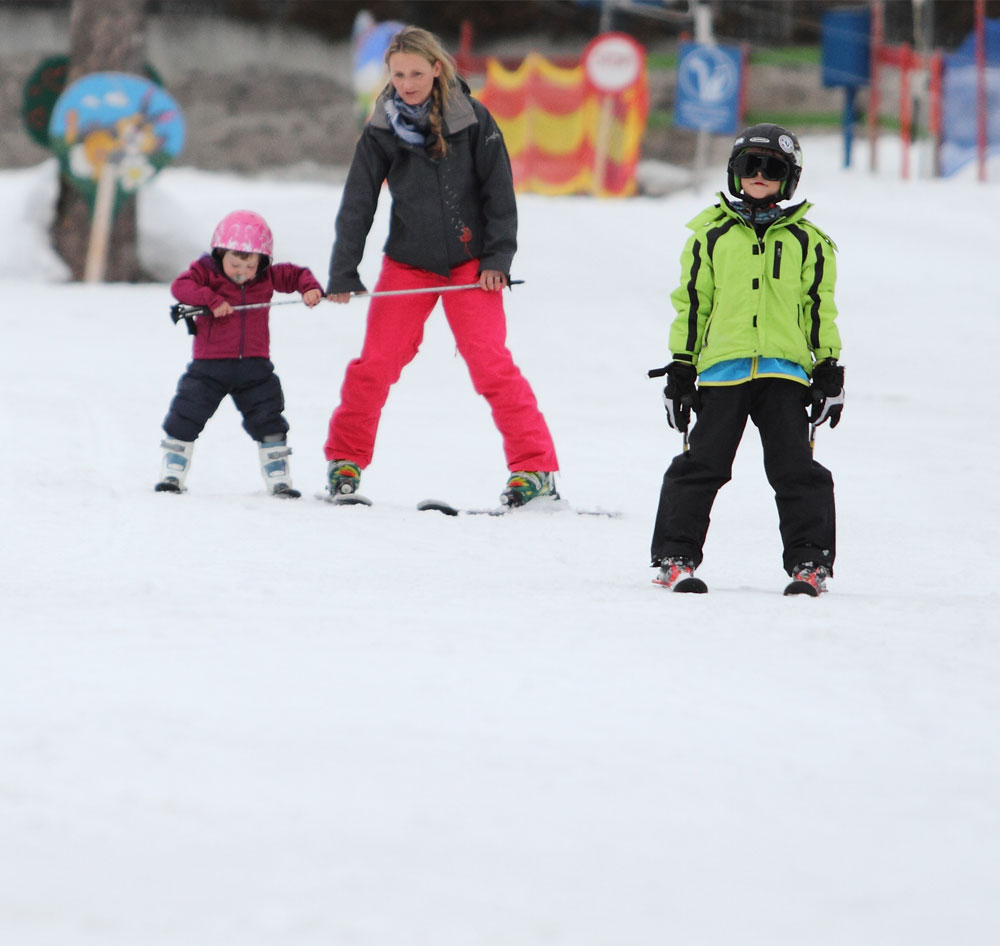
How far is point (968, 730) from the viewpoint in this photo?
8.96 feet

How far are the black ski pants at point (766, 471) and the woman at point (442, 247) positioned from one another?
117 cm

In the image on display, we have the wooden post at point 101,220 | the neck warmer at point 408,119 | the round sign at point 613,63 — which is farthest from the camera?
the round sign at point 613,63

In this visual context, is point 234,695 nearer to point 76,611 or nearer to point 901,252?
point 76,611

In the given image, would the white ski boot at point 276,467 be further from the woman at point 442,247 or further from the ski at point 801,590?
the ski at point 801,590

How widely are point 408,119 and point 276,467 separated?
126cm

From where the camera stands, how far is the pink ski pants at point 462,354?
5.20 metres

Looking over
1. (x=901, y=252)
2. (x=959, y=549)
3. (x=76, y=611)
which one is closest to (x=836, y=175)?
(x=901, y=252)

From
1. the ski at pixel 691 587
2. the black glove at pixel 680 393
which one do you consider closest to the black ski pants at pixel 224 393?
the black glove at pixel 680 393

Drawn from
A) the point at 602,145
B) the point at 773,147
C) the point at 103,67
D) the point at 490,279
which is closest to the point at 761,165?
the point at 773,147

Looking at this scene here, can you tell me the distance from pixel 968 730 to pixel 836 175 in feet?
54.0

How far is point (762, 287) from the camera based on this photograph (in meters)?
4.01

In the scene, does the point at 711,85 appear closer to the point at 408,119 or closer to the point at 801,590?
the point at 408,119

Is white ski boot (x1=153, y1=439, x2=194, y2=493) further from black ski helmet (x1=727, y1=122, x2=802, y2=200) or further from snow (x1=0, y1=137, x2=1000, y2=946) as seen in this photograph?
black ski helmet (x1=727, y1=122, x2=802, y2=200)

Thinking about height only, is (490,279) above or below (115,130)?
below
